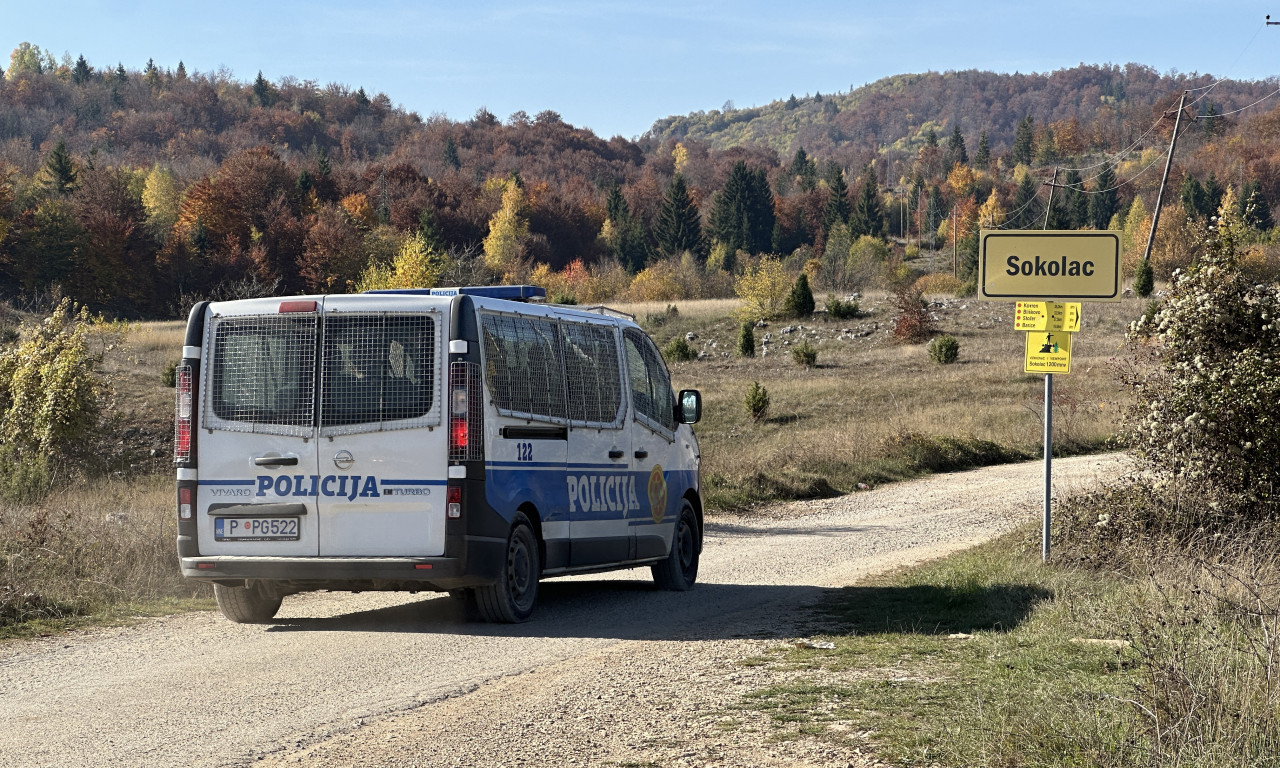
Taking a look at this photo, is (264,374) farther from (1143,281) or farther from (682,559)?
(1143,281)

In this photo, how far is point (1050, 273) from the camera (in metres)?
12.6

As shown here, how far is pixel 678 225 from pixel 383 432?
416ft

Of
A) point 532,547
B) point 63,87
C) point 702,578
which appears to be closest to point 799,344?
point 702,578

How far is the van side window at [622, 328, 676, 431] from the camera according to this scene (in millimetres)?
12502

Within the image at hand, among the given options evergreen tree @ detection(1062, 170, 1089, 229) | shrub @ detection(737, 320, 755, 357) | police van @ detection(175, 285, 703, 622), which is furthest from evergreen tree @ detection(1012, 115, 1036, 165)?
police van @ detection(175, 285, 703, 622)

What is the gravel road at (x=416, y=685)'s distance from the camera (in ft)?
20.2

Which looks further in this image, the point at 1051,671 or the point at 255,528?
the point at 255,528

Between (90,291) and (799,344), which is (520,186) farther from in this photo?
(799,344)

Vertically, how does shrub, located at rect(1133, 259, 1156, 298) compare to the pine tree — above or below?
below

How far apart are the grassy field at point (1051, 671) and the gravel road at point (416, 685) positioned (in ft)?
1.49

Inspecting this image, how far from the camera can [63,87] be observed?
17875 cm

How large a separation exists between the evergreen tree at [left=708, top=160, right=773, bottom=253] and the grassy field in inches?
5085

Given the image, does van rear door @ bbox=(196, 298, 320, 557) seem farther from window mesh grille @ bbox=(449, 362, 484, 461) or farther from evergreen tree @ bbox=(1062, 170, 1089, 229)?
evergreen tree @ bbox=(1062, 170, 1089, 229)

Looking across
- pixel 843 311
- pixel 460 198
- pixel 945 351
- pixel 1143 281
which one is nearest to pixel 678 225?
pixel 460 198
